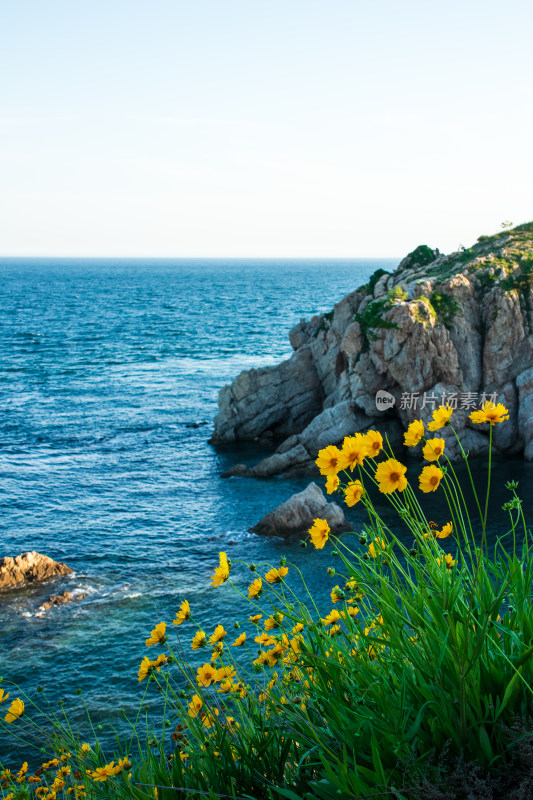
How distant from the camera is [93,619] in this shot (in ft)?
64.5

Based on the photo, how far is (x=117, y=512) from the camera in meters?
28.1

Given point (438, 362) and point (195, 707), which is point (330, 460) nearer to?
point (195, 707)

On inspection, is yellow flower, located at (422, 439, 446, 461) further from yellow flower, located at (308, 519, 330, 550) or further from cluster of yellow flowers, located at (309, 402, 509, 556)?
yellow flower, located at (308, 519, 330, 550)

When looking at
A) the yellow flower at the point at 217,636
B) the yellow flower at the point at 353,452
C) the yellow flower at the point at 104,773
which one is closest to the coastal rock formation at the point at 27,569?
the yellow flower at the point at 104,773

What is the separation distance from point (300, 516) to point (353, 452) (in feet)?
67.2

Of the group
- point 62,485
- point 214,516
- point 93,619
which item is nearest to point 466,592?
point 93,619

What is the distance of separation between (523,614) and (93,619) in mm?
17300

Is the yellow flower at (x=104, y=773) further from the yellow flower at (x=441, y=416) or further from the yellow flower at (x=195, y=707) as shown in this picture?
the yellow flower at (x=441, y=416)

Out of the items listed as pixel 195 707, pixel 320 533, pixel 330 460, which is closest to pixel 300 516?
pixel 195 707

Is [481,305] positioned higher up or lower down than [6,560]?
higher up

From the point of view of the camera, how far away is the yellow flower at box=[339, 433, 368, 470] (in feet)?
15.2

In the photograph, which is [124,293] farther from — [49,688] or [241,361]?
[49,688]

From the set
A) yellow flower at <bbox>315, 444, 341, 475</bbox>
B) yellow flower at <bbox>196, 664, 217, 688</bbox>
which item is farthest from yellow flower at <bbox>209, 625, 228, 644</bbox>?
yellow flower at <bbox>315, 444, 341, 475</bbox>

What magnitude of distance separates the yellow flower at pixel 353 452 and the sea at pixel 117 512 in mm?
4252
